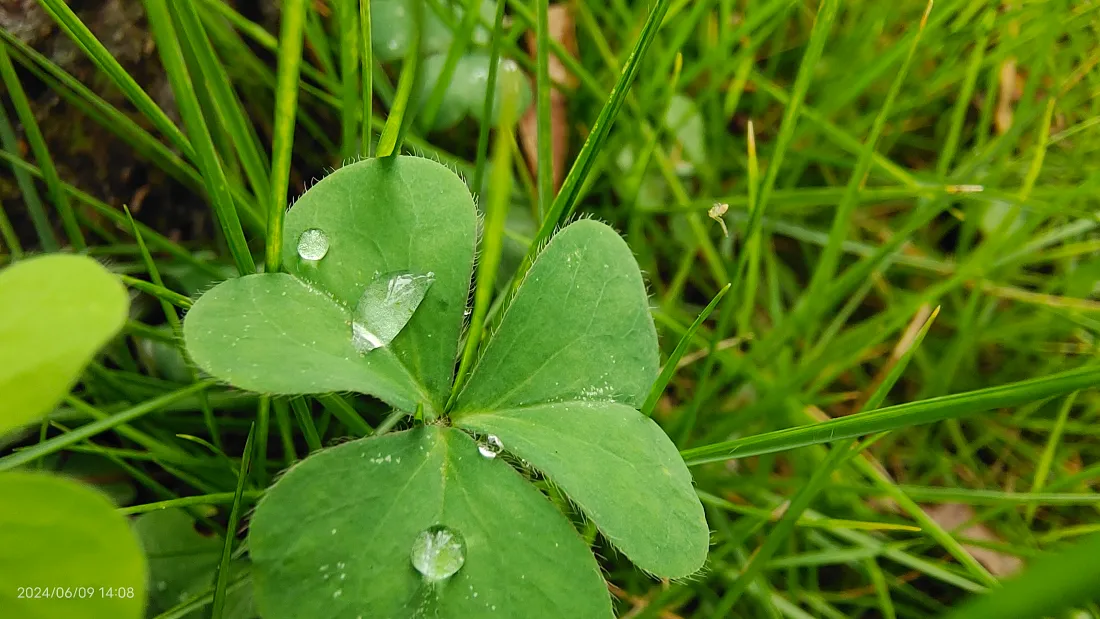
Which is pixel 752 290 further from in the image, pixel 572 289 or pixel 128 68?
pixel 128 68

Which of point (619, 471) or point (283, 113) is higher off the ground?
point (283, 113)

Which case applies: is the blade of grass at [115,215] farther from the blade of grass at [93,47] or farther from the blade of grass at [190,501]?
the blade of grass at [190,501]

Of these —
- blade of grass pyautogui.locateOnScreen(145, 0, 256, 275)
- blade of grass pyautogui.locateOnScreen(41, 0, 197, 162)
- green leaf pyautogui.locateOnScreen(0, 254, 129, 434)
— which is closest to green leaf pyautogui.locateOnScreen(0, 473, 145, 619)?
green leaf pyautogui.locateOnScreen(0, 254, 129, 434)

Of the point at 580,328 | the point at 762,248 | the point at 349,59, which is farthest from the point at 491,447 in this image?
the point at 762,248

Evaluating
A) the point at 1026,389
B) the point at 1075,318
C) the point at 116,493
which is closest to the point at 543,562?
the point at 1026,389

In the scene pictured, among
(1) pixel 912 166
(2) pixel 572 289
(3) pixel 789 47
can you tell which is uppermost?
(3) pixel 789 47

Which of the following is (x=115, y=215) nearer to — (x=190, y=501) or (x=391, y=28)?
(x=190, y=501)
